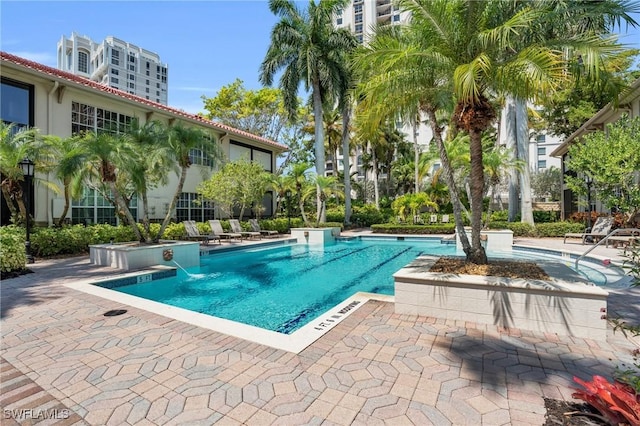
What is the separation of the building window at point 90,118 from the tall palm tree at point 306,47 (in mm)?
10456

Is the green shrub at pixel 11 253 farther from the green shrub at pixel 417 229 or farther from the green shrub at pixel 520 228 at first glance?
the green shrub at pixel 520 228

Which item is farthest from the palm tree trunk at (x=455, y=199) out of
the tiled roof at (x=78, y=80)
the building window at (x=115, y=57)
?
the building window at (x=115, y=57)

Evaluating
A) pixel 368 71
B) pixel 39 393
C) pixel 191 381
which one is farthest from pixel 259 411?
pixel 368 71

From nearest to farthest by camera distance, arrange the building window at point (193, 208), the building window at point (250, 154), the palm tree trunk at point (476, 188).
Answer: the palm tree trunk at point (476, 188) → the building window at point (193, 208) → the building window at point (250, 154)

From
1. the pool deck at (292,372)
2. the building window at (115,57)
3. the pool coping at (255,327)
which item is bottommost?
the pool deck at (292,372)

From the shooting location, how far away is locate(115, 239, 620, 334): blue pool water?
6695 millimetres

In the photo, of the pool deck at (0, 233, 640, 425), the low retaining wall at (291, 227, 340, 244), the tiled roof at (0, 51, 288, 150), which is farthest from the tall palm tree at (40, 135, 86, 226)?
the low retaining wall at (291, 227, 340, 244)

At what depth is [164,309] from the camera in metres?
5.41

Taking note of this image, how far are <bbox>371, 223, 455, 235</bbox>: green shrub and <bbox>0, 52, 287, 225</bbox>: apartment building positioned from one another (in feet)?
41.1

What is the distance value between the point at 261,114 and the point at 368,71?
2636 cm

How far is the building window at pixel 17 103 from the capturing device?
1291 cm

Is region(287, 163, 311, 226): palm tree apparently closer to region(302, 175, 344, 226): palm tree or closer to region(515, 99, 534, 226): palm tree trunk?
region(302, 175, 344, 226): palm tree

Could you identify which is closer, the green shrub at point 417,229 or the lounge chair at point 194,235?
the lounge chair at point 194,235

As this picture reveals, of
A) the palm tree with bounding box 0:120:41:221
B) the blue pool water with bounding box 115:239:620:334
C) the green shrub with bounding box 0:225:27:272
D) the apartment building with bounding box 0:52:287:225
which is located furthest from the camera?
the apartment building with bounding box 0:52:287:225
